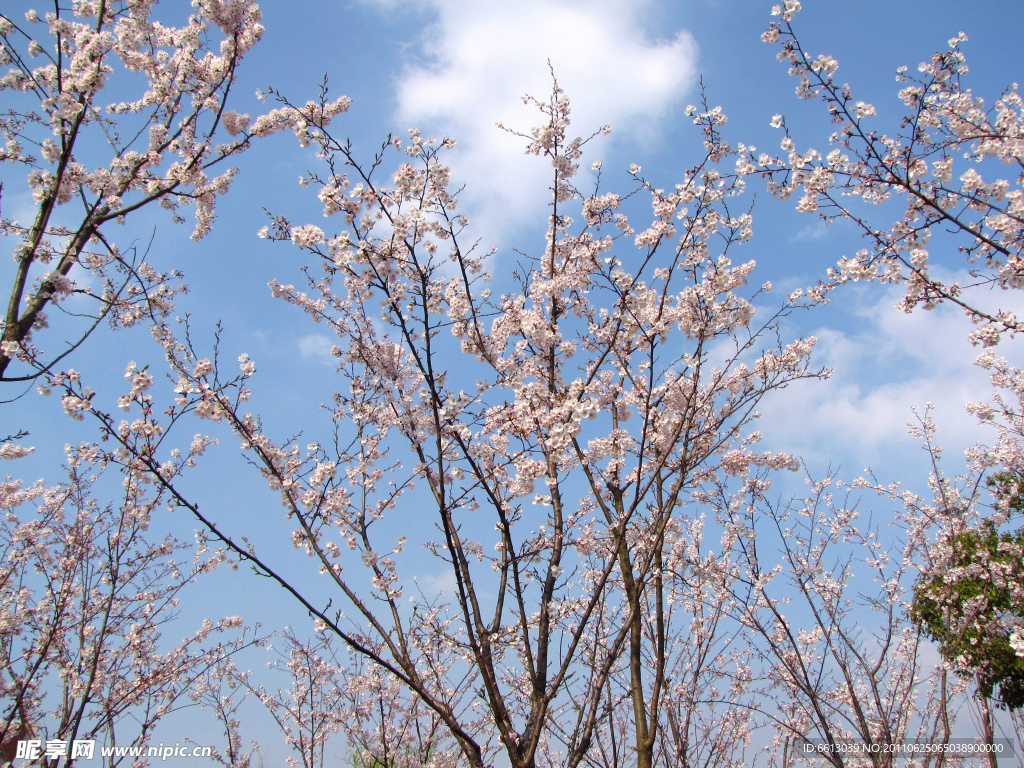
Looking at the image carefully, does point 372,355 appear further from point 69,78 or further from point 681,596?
point 681,596

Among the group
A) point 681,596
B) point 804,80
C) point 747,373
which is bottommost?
point 681,596

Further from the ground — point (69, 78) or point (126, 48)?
point (126, 48)

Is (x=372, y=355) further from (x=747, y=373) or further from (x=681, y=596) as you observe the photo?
(x=681, y=596)

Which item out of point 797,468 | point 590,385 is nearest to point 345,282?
point 590,385

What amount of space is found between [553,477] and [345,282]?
214cm

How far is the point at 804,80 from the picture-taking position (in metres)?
3.96

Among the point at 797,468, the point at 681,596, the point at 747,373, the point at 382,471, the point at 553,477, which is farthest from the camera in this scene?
the point at 681,596

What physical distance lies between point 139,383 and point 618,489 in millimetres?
3497

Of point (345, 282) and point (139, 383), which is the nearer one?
point (139, 383)

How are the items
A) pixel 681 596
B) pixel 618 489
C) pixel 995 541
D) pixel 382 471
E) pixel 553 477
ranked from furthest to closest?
pixel 995 541
pixel 681 596
pixel 618 489
pixel 382 471
pixel 553 477

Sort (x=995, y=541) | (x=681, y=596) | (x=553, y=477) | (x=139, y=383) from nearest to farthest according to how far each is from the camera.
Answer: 1. (x=139, y=383)
2. (x=553, y=477)
3. (x=681, y=596)
4. (x=995, y=541)

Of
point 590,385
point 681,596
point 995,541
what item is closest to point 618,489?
point 590,385

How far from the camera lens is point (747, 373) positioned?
16.6 ft

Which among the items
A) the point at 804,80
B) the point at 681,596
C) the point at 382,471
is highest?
the point at 804,80
